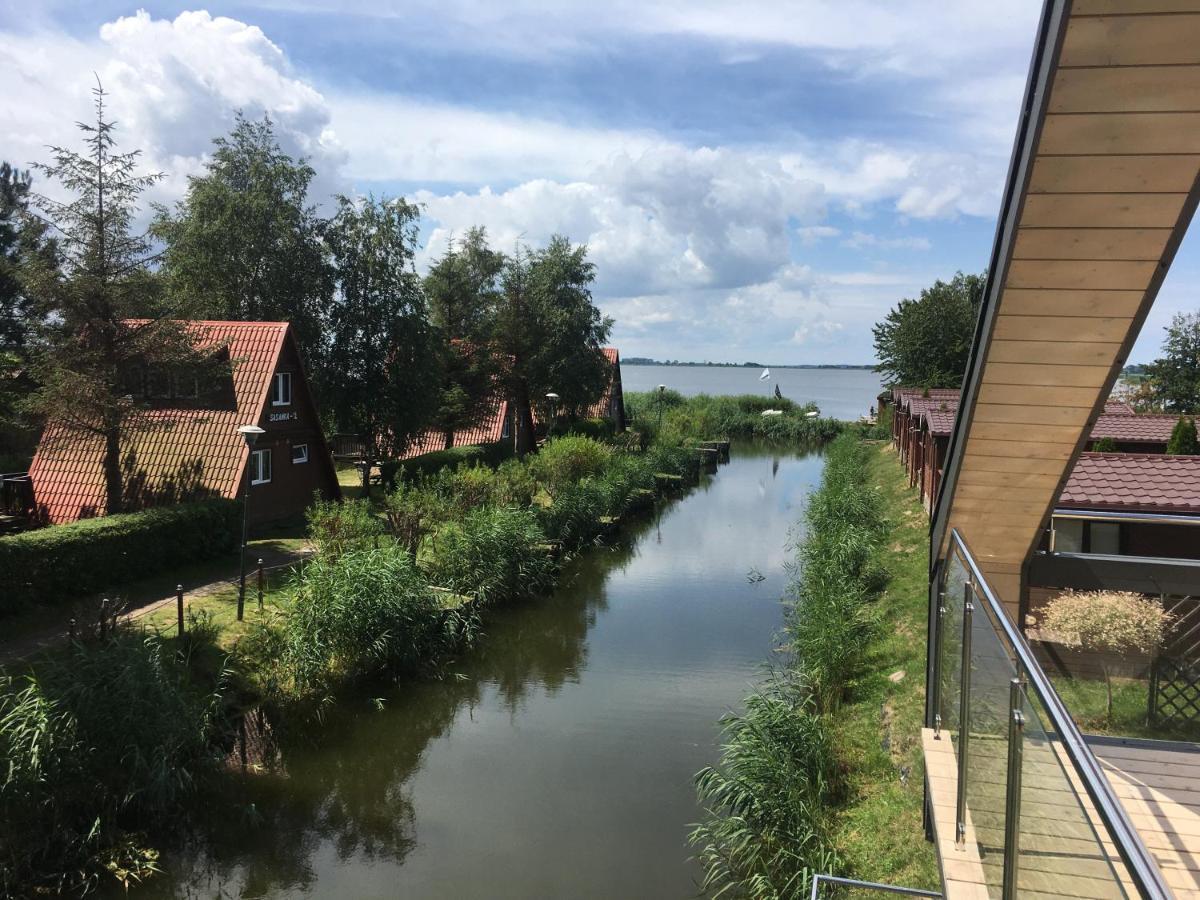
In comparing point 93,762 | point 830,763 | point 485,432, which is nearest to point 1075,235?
point 830,763

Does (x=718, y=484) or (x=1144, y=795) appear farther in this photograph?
(x=718, y=484)

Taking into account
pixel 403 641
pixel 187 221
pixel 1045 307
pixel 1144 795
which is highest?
pixel 187 221

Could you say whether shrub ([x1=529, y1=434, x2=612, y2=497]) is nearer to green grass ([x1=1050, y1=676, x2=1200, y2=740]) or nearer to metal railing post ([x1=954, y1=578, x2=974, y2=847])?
green grass ([x1=1050, y1=676, x2=1200, y2=740])

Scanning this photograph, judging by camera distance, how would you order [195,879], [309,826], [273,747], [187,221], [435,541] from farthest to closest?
[187,221] < [435,541] < [273,747] < [309,826] < [195,879]

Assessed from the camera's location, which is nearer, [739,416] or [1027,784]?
[1027,784]

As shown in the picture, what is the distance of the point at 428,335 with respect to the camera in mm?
24922

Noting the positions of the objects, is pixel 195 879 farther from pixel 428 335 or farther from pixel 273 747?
pixel 428 335

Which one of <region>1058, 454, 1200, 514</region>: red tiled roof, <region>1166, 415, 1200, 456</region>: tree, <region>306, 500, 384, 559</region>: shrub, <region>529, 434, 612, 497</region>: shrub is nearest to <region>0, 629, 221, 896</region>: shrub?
<region>306, 500, 384, 559</region>: shrub

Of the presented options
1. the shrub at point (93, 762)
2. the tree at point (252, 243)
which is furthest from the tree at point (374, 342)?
the shrub at point (93, 762)

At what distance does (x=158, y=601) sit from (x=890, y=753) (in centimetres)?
1048

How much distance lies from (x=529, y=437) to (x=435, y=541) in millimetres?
18345

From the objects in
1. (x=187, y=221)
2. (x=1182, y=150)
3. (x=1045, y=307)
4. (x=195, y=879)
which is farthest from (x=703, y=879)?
(x=187, y=221)

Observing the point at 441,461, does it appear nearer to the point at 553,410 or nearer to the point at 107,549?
the point at 553,410

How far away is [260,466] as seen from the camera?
18.7 metres
